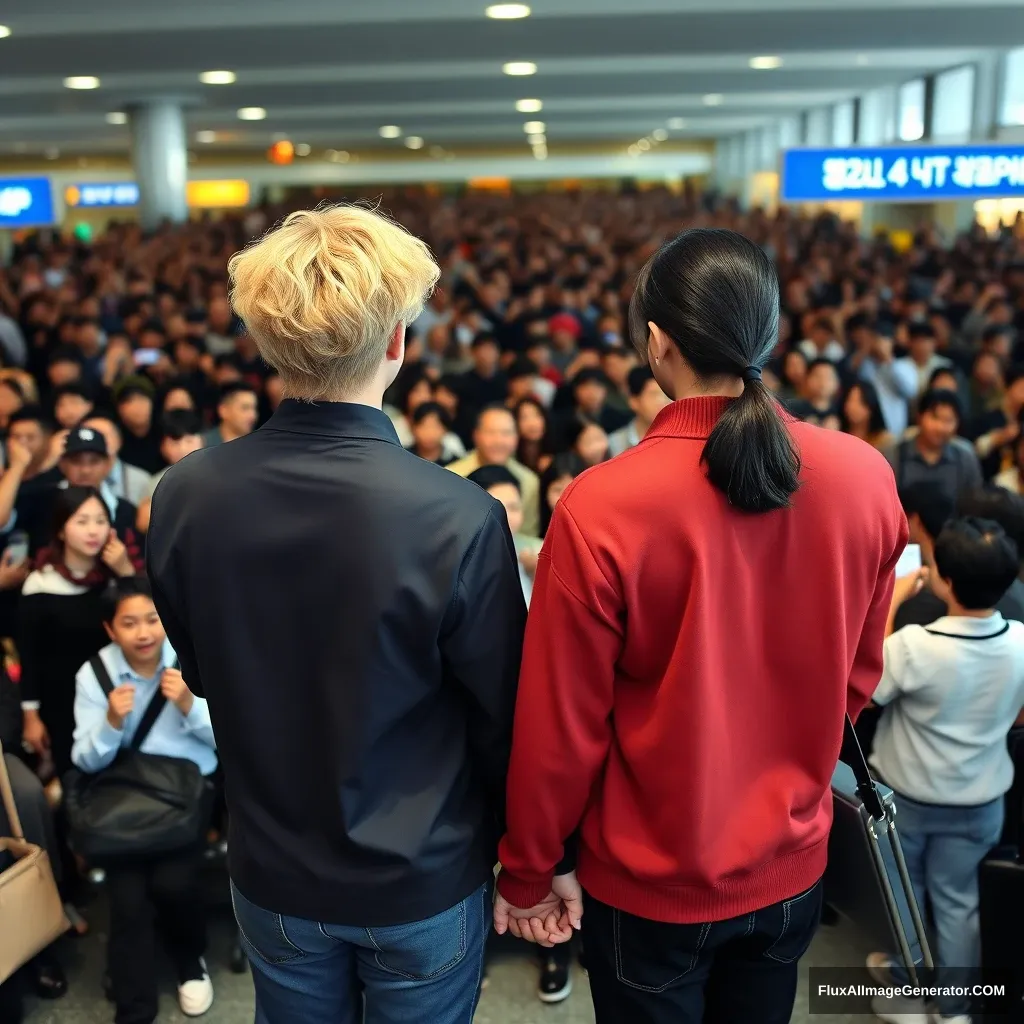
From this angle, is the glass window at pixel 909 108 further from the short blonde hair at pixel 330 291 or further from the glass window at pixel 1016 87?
the short blonde hair at pixel 330 291

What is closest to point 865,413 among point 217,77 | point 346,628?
point 346,628

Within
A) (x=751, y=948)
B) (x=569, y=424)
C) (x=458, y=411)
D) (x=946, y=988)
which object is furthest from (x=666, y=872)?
(x=458, y=411)

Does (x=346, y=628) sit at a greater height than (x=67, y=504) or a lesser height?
greater

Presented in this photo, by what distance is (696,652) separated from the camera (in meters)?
1.46

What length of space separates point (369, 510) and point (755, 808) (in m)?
0.73

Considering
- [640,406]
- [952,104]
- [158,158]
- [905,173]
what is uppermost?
[952,104]

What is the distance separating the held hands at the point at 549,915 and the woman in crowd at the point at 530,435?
11.9 ft

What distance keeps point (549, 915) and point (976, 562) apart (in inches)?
54.2

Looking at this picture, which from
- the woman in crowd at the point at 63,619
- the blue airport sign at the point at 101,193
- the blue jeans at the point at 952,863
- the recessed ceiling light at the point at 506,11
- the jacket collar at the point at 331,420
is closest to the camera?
the jacket collar at the point at 331,420

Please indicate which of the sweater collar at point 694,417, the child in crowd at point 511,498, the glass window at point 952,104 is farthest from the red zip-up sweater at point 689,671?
the glass window at point 952,104

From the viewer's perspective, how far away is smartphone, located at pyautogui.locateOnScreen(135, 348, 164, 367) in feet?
26.8

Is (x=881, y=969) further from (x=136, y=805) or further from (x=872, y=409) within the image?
(x=872, y=409)

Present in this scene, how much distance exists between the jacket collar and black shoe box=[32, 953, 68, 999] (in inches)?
93.0

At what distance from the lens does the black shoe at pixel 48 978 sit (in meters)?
3.05
